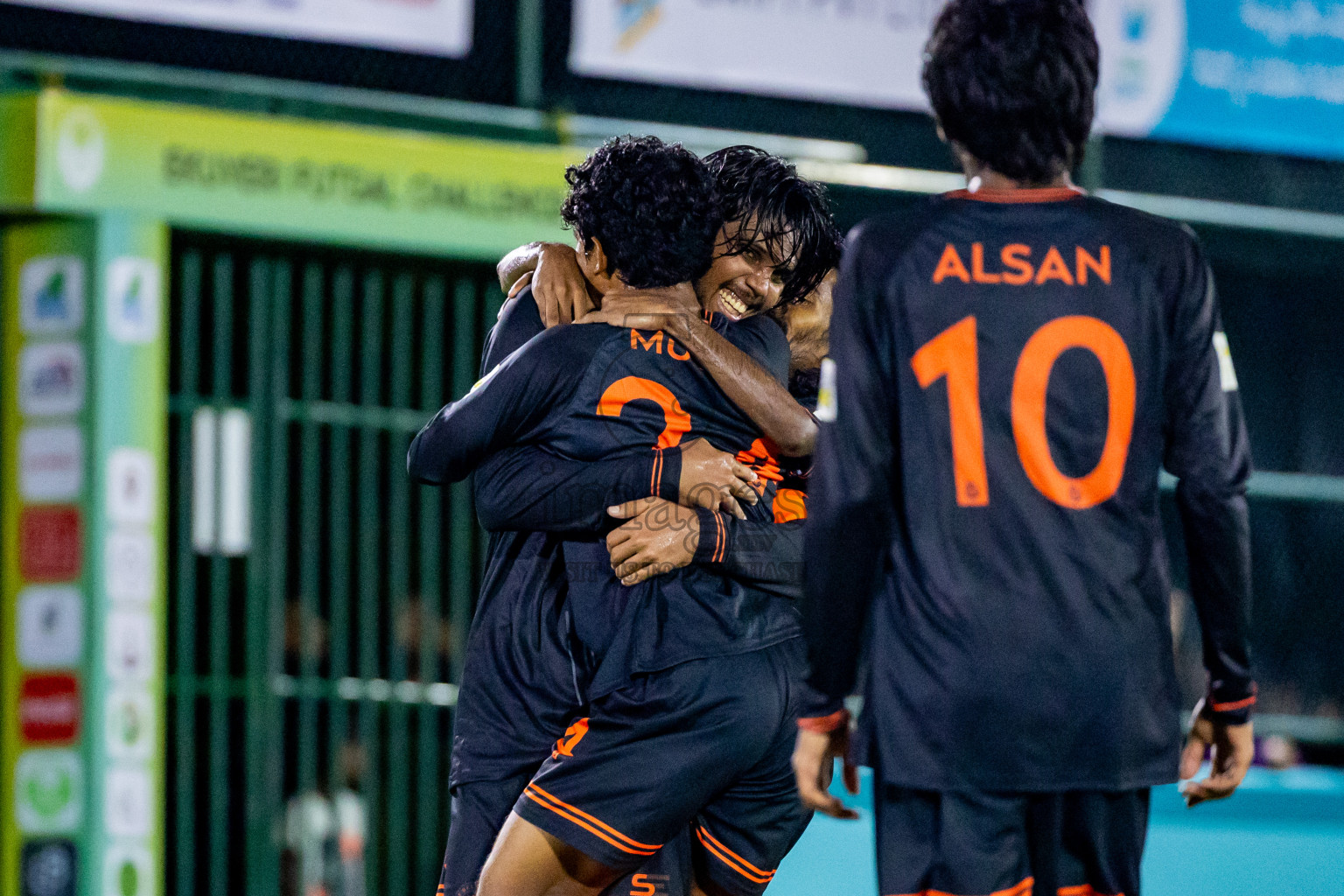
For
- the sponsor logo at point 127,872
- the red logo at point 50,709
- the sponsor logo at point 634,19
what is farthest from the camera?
the sponsor logo at point 634,19

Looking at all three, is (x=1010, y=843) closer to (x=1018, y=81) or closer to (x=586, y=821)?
(x=586, y=821)

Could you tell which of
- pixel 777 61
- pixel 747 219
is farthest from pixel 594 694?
pixel 777 61

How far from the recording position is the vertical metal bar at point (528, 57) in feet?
26.6

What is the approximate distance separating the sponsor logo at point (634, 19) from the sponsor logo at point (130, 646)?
324 cm

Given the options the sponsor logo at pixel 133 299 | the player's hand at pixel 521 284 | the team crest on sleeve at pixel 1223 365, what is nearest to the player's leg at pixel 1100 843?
the team crest on sleeve at pixel 1223 365

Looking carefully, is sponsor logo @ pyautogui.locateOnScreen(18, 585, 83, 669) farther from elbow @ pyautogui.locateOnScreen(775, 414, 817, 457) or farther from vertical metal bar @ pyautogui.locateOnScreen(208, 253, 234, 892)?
elbow @ pyautogui.locateOnScreen(775, 414, 817, 457)

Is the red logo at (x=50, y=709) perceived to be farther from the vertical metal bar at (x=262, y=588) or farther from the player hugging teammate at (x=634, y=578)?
the player hugging teammate at (x=634, y=578)

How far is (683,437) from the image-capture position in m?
3.42

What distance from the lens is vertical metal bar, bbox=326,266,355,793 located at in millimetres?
7773

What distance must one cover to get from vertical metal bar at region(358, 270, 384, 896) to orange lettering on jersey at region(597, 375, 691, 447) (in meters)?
4.71

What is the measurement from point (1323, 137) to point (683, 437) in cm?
704

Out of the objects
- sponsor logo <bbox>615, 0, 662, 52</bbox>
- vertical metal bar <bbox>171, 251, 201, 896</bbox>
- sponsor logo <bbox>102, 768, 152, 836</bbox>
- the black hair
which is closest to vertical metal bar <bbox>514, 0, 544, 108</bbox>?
sponsor logo <bbox>615, 0, 662, 52</bbox>

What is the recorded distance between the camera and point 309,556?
7.75 meters

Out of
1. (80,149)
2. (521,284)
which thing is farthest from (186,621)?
(521,284)
